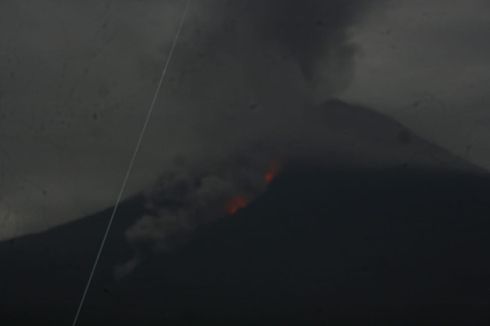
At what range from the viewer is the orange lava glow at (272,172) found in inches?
139

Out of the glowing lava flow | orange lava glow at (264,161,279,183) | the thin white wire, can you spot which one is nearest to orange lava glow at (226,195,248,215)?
the glowing lava flow

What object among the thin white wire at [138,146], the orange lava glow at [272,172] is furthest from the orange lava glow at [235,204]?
the thin white wire at [138,146]

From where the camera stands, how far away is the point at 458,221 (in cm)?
337

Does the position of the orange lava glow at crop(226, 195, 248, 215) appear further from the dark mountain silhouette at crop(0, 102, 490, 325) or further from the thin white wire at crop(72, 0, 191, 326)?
the thin white wire at crop(72, 0, 191, 326)

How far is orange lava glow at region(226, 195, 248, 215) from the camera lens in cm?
355

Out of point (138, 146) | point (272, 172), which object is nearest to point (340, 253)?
point (272, 172)

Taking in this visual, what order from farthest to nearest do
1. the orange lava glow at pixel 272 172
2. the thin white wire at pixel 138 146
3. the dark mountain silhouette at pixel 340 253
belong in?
1. the thin white wire at pixel 138 146
2. the orange lava glow at pixel 272 172
3. the dark mountain silhouette at pixel 340 253

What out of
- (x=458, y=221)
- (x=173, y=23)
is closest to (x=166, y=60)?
(x=173, y=23)

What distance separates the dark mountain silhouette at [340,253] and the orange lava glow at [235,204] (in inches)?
1.9

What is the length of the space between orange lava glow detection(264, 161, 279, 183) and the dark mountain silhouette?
4 cm

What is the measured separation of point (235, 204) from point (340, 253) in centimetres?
64

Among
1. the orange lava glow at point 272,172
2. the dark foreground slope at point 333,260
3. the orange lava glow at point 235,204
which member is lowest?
the dark foreground slope at point 333,260

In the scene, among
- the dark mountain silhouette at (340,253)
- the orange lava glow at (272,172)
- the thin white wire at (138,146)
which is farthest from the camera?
the thin white wire at (138,146)

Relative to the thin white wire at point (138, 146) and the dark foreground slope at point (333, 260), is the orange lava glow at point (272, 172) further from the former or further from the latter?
the thin white wire at point (138, 146)
